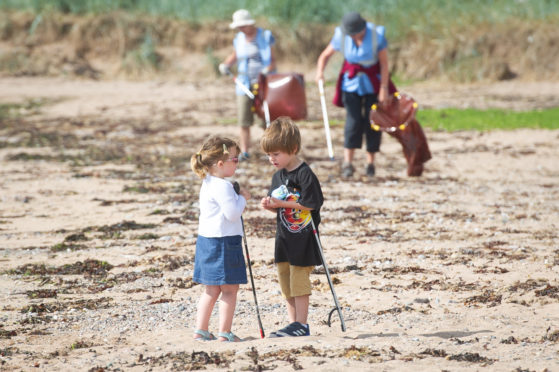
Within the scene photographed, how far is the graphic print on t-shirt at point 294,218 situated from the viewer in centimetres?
507

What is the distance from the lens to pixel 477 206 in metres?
8.84

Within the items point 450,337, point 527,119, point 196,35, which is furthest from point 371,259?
point 196,35

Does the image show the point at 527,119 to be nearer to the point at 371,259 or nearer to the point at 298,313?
the point at 371,259

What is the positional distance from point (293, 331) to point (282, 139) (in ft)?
3.58

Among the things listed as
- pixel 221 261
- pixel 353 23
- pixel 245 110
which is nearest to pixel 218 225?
pixel 221 261

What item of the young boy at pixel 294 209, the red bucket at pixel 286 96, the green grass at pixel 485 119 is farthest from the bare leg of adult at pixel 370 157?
the young boy at pixel 294 209

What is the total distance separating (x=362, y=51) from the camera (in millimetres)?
9359

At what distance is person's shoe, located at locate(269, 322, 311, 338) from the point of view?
5062 millimetres

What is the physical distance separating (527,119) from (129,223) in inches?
318

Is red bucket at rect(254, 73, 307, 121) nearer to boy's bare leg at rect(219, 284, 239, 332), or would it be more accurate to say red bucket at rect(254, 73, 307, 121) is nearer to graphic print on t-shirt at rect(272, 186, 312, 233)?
graphic print on t-shirt at rect(272, 186, 312, 233)

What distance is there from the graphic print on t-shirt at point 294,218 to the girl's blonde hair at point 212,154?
37cm

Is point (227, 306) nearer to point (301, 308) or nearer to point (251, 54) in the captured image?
point (301, 308)

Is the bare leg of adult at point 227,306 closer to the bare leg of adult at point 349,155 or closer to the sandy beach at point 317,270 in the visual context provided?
the sandy beach at point 317,270

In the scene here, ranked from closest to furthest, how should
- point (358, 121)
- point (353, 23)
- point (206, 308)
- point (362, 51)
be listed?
point (206, 308), point (353, 23), point (362, 51), point (358, 121)
